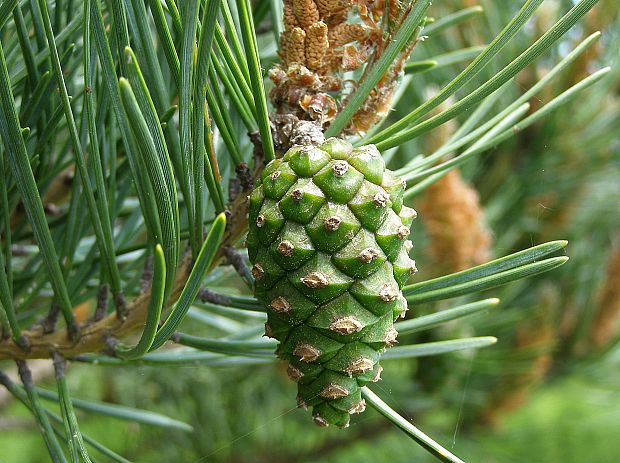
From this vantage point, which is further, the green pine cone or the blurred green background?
the blurred green background

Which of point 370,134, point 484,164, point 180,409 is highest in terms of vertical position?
point 370,134

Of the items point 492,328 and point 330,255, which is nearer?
point 330,255

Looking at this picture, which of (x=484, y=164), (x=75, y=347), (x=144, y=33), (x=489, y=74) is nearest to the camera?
(x=144, y=33)

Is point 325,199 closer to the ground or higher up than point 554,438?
higher up

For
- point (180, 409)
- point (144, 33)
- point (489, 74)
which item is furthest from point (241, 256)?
point (180, 409)

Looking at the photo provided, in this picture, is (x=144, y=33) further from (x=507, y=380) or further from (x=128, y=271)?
(x=507, y=380)

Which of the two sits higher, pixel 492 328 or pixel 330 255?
pixel 330 255
